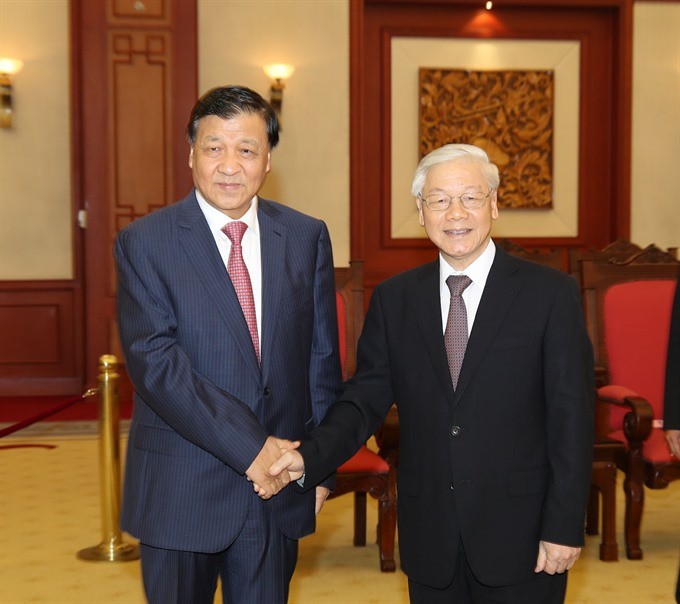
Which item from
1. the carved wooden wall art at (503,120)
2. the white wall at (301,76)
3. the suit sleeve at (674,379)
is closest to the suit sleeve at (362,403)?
the suit sleeve at (674,379)

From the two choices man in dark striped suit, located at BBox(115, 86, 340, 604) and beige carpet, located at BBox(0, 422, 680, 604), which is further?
beige carpet, located at BBox(0, 422, 680, 604)

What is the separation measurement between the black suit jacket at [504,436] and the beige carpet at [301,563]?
1654 mm

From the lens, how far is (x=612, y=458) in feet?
14.0

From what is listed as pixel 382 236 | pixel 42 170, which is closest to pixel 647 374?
pixel 382 236

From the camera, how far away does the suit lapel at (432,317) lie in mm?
2258

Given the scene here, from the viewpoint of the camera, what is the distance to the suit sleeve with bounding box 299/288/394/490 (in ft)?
7.70

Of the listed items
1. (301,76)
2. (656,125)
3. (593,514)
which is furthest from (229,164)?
(656,125)

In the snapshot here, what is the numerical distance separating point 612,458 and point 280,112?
4.97 metres

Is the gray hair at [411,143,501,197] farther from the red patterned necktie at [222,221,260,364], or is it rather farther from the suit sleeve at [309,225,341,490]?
the red patterned necktie at [222,221,260,364]

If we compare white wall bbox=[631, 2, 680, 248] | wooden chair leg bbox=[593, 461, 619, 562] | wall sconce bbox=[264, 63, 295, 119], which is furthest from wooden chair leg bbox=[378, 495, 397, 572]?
white wall bbox=[631, 2, 680, 248]

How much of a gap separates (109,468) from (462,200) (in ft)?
8.68

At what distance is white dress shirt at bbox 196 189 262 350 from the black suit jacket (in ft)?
1.24

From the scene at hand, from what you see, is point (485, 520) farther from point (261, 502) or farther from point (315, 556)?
point (315, 556)

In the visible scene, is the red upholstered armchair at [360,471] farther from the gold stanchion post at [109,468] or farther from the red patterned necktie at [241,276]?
the red patterned necktie at [241,276]
